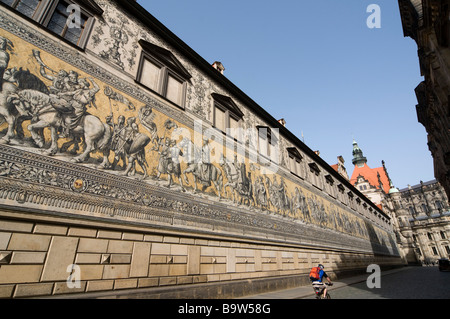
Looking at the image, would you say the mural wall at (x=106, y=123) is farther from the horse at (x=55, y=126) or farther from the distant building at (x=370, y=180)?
the distant building at (x=370, y=180)

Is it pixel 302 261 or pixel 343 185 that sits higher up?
pixel 343 185

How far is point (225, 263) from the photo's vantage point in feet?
20.6

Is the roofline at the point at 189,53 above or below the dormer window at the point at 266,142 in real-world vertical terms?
above

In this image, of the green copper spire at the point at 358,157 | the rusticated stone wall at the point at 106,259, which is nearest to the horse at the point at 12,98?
the rusticated stone wall at the point at 106,259

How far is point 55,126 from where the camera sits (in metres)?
4.00

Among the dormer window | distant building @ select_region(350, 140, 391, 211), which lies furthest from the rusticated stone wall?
distant building @ select_region(350, 140, 391, 211)

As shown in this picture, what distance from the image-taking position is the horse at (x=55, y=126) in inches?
148

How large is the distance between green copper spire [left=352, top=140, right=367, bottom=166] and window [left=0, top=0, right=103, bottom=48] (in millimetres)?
61429

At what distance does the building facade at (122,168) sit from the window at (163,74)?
1.6 inches

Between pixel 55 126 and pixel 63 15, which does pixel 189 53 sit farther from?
pixel 55 126

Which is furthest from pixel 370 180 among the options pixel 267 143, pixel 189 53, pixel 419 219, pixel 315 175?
pixel 189 53
